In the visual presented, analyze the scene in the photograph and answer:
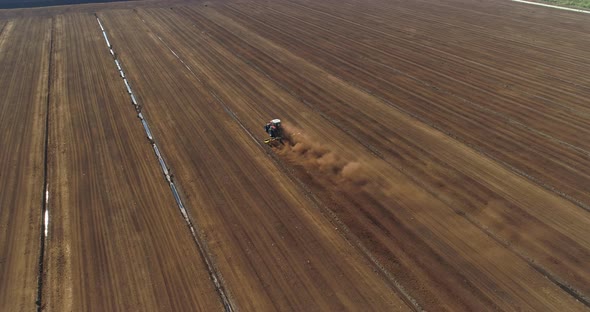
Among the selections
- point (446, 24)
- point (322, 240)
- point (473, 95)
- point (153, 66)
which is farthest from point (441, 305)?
point (446, 24)

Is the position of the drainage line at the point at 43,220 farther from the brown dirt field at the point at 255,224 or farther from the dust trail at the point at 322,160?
the dust trail at the point at 322,160

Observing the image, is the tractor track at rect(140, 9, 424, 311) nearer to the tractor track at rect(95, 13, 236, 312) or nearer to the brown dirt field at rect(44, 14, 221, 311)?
the tractor track at rect(95, 13, 236, 312)

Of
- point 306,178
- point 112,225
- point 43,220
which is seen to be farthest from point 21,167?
point 306,178

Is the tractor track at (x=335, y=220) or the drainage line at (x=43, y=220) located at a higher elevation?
the tractor track at (x=335, y=220)

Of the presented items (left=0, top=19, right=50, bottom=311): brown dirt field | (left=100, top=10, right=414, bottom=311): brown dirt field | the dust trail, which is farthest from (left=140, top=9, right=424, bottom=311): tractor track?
(left=0, top=19, right=50, bottom=311): brown dirt field

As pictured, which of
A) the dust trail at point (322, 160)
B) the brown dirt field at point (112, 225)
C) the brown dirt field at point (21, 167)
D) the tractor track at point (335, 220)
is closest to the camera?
the brown dirt field at point (112, 225)

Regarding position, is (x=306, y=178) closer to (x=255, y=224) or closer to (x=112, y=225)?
(x=255, y=224)

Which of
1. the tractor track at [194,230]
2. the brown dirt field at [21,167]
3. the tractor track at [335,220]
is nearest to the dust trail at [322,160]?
the tractor track at [335,220]
